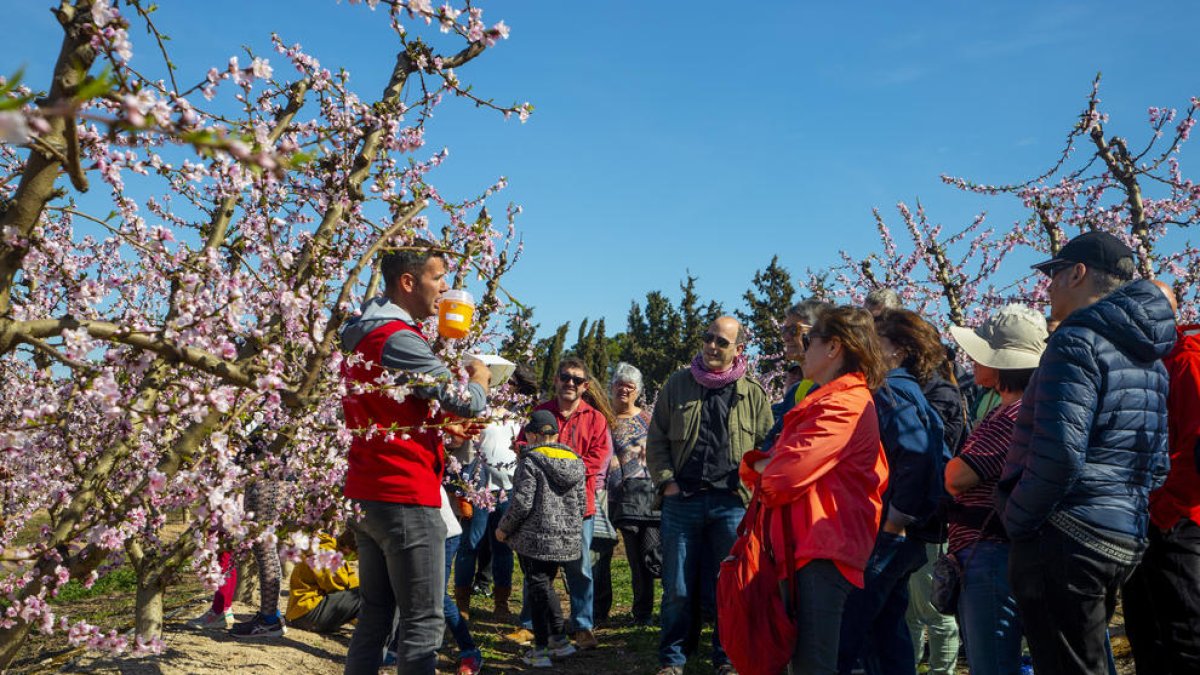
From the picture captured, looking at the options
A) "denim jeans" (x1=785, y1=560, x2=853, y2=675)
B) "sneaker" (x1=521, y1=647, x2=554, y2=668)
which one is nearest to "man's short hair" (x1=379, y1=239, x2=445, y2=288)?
"denim jeans" (x1=785, y1=560, x2=853, y2=675)

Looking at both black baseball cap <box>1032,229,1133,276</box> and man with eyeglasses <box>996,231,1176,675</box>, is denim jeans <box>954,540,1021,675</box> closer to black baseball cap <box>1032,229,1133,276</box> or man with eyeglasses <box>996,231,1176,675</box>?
man with eyeglasses <box>996,231,1176,675</box>

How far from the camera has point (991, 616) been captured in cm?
343

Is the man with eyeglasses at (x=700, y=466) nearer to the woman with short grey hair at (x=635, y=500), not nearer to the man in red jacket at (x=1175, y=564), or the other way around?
the woman with short grey hair at (x=635, y=500)

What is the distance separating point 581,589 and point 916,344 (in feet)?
11.0

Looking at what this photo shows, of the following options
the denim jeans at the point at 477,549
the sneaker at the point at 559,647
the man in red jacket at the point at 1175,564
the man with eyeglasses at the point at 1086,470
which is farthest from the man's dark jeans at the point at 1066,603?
the denim jeans at the point at 477,549

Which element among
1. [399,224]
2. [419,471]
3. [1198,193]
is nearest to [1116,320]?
[399,224]

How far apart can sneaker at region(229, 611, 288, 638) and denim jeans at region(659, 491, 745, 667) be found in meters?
2.92

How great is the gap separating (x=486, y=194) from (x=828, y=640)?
5409 millimetres

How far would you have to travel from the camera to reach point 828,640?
336cm

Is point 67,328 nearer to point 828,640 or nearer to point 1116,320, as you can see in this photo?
point 828,640

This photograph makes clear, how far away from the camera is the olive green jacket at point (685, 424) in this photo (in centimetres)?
552

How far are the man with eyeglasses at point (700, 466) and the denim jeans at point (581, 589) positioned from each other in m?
1.06

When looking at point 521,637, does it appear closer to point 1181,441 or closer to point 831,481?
point 831,481

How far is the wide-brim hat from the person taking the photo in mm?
3850
